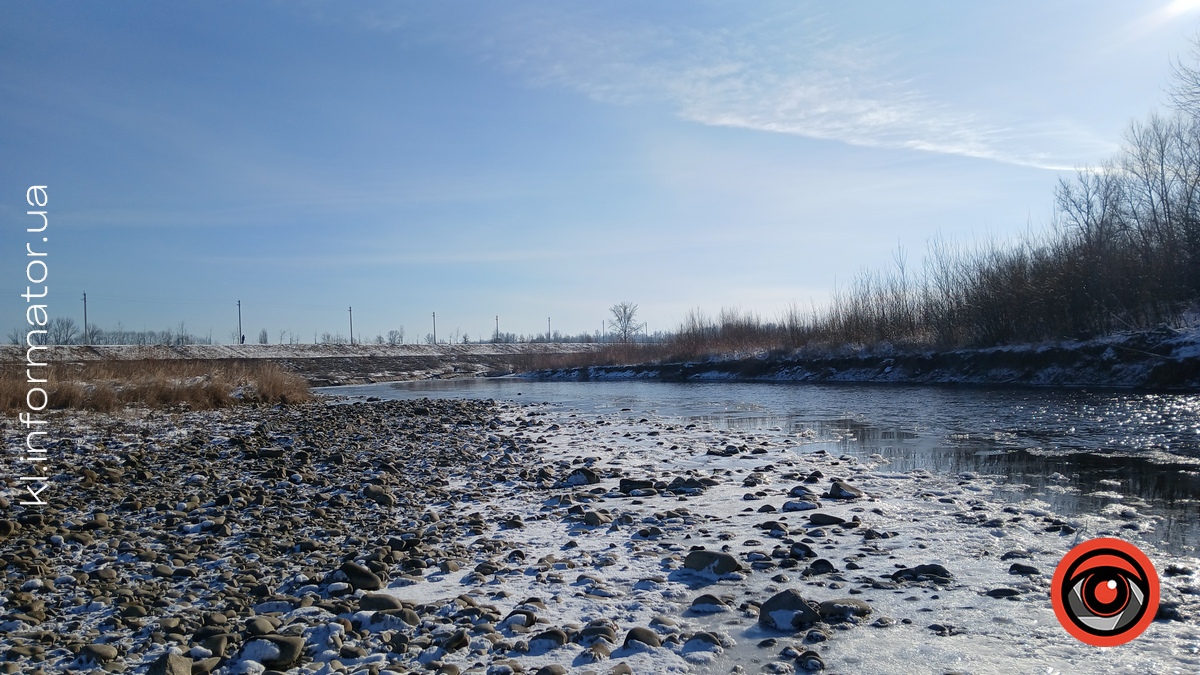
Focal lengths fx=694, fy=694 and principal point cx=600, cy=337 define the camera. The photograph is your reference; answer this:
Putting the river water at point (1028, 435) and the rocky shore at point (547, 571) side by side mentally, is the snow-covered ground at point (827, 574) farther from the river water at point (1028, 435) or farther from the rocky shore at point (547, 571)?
the river water at point (1028, 435)

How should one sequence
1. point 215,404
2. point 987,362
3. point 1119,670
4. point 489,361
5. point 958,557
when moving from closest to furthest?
point 1119,670, point 958,557, point 215,404, point 987,362, point 489,361

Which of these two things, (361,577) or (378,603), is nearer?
(378,603)

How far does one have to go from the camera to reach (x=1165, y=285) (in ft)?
79.4

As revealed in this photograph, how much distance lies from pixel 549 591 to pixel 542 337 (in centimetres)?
12400

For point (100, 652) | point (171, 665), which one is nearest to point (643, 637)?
point (171, 665)

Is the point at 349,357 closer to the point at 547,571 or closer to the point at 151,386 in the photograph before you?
the point at 151,386

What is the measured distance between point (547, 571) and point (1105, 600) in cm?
328

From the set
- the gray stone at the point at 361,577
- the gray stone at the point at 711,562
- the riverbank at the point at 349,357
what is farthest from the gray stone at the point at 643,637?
the riverbank at the point at 349,357

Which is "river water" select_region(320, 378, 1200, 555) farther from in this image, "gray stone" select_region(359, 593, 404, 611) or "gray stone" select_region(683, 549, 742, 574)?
"gray stone" select_region(359, 593, 404, 611)

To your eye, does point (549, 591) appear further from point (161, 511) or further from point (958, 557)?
point (161, 511)

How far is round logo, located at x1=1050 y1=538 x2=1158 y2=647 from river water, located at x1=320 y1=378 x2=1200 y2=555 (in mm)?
1930

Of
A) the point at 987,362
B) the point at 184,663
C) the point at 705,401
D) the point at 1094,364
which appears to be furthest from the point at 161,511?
the point at 987,362

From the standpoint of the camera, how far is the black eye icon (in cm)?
330

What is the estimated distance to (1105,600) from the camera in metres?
3.49
